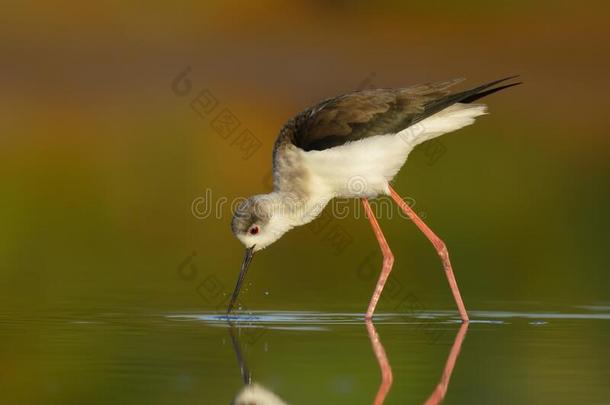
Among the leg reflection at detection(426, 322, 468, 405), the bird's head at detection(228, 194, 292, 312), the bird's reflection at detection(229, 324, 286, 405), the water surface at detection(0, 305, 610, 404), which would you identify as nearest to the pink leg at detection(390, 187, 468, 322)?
the water surface at detection(0, 305, 610, 404)

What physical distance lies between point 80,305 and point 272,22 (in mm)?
19022

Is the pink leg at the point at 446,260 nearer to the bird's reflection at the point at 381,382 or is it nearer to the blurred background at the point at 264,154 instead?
the blurred background at the point at 264,154

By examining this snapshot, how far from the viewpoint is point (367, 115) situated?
1002 centimetres

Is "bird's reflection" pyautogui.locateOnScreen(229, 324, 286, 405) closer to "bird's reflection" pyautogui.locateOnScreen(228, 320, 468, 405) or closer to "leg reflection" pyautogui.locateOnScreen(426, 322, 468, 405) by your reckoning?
"bird's reflection" pyautogui.locateOnScreen(228, 320, 468, 405)

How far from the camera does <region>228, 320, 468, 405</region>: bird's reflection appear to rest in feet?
23.2

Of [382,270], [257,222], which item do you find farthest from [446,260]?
Result: [257,222]

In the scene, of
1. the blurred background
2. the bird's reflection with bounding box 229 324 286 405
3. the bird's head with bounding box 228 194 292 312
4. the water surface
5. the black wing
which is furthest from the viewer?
the blurred background

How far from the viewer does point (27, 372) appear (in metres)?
7.69

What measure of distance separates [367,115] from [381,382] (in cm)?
289

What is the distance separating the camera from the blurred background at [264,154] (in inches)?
450

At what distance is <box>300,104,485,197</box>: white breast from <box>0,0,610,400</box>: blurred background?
0.88 m

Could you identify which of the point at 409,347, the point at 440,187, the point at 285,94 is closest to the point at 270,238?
the point at 409,347

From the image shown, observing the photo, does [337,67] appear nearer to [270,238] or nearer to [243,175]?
[243,175]

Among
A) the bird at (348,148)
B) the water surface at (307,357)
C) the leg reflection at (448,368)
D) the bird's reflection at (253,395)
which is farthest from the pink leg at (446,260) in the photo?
the bird's reflection at (253,395)
